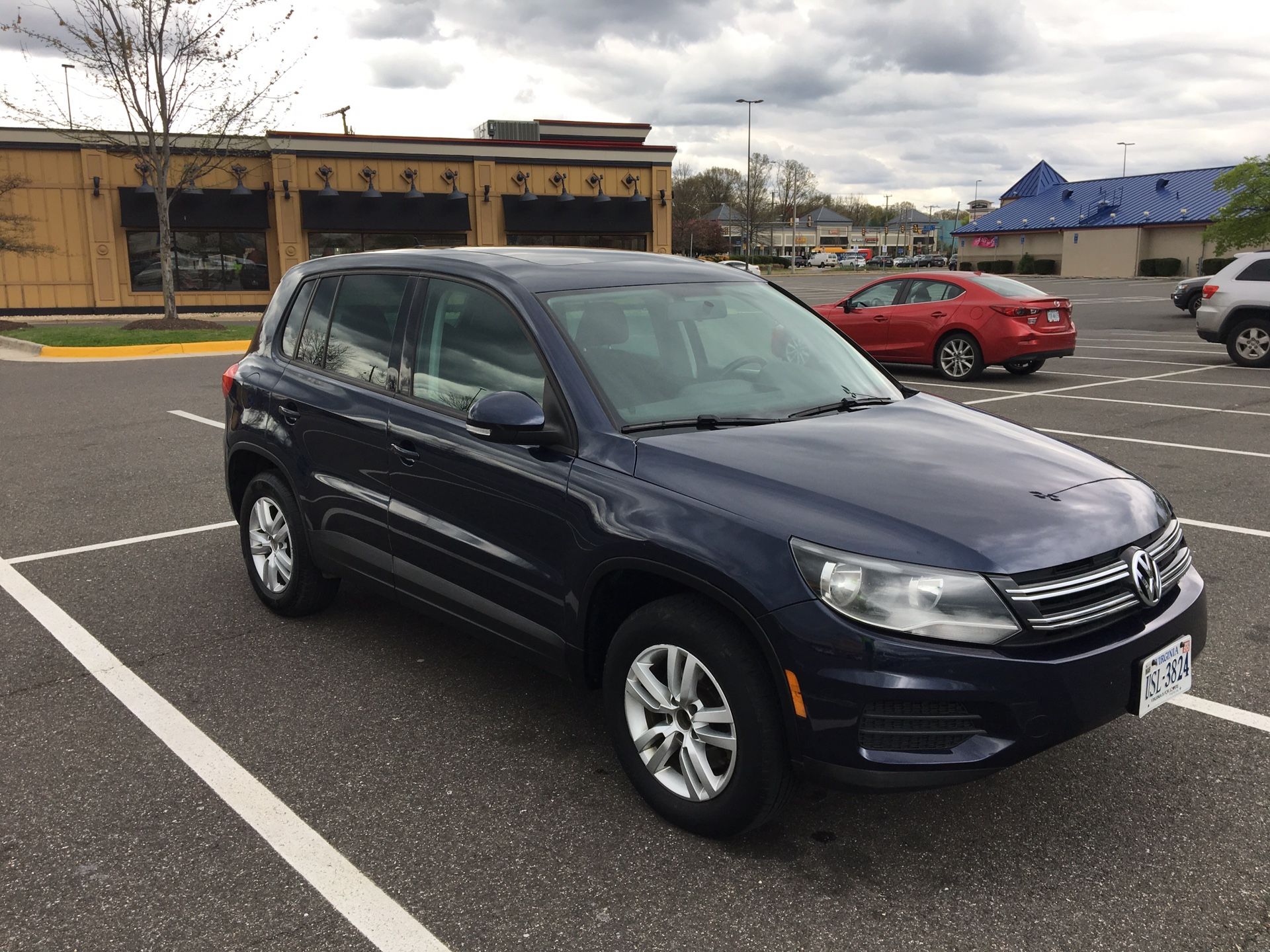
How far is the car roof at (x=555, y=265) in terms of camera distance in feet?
12.9

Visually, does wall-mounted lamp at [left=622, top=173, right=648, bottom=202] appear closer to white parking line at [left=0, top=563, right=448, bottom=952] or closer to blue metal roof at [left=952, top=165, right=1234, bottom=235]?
white parking line at [left=0, top=563, right=448, bottom=952]

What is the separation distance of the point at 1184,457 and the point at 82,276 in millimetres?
29502

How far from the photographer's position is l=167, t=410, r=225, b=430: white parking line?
10680mm

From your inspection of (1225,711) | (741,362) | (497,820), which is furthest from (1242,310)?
(497,820)

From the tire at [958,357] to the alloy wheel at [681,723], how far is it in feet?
39.9

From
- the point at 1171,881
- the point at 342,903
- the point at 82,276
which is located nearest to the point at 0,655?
the point at 342,903

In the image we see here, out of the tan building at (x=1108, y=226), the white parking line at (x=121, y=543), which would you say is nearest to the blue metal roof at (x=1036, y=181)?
the tan building at (x=1108, y=226)

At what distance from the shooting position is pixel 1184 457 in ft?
28.7

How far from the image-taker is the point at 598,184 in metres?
34.4

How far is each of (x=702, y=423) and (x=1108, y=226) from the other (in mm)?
72188

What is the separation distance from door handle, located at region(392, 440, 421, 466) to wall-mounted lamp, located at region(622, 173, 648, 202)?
32114 millimetres

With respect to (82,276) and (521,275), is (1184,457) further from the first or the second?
(82,276)

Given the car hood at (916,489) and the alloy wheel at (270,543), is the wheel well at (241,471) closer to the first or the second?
the alloy wheel at (270,543)

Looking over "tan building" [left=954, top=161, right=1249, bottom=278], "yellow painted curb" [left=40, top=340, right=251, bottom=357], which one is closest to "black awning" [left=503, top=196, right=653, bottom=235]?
"yellow painted curb" [left=40, top=340, right=251, bottom=357]
